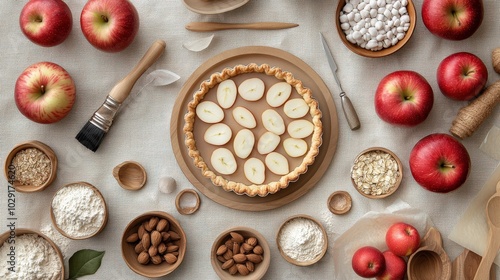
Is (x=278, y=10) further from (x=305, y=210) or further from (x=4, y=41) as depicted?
(x=4, y=41)

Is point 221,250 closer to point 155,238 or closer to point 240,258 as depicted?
point 240,258

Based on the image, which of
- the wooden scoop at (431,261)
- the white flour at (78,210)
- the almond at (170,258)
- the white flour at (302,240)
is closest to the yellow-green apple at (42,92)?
the white flour at (78,210)

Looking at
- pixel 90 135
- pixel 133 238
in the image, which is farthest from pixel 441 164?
pixel 90 135

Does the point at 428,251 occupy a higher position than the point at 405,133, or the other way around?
Result: the point at 405,133

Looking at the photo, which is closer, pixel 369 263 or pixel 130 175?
pixel 369 263

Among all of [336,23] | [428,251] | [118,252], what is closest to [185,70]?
[336,23]

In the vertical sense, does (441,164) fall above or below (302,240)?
above
